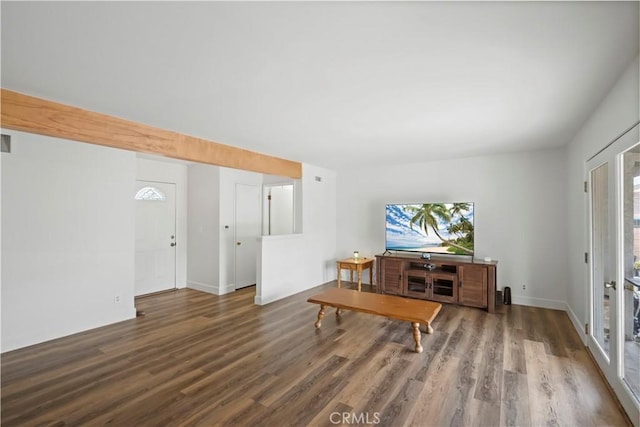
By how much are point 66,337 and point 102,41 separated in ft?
10.5

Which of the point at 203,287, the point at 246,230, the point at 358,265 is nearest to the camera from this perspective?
the point at 358,265

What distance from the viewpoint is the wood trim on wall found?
2.25 m

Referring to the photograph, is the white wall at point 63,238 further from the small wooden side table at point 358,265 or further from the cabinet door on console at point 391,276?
the cabinet door on console at point 391,276

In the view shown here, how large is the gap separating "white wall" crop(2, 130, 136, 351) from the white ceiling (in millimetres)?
1239

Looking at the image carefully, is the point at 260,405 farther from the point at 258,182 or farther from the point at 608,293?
the point at 258,182

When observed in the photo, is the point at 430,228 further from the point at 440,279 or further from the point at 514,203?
the point at 514,203

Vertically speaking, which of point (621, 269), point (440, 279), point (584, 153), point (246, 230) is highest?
point (584, 153)

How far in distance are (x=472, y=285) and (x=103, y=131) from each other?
469 cm

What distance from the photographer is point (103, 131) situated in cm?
268

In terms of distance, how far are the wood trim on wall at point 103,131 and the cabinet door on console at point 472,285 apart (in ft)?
11.4

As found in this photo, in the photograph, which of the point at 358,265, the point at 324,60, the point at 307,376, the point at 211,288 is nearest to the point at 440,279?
the point at 358,265

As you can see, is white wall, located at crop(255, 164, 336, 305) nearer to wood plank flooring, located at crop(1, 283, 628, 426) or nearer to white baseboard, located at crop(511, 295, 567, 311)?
wood plank flooring, located at crop(1, 283, 628, 426)

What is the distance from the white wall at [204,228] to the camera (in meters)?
5.13

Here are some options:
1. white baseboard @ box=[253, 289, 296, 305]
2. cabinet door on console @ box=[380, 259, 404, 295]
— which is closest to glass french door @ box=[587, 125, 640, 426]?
cabinet door on console @ box=[380, 259, 404, 295]
